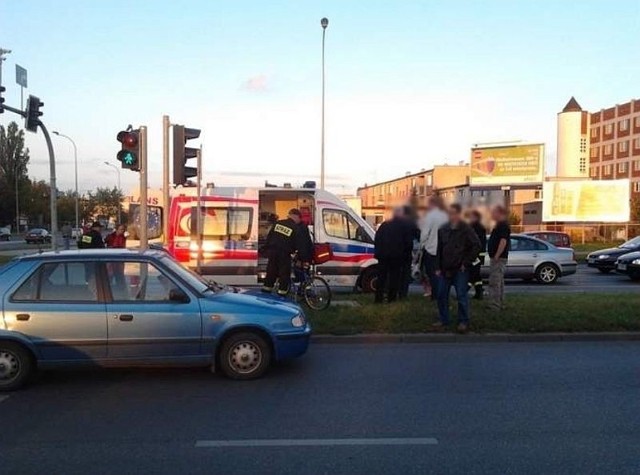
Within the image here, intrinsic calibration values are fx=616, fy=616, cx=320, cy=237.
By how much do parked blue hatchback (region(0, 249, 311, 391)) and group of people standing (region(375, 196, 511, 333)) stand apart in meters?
3.10

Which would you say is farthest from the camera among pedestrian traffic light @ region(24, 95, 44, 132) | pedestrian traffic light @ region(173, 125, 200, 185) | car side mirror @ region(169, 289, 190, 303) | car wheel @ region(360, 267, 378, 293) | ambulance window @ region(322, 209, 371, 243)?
pedestrian traffic light @ region(24, 95, 44, 132)

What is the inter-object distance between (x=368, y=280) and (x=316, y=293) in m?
2.91

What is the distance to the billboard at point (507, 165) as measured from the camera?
5372cm

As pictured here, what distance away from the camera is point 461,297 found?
9.04 meters

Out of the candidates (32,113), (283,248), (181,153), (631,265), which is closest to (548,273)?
(631,265)

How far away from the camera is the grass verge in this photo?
360 inches

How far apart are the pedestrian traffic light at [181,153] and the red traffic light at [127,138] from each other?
2.53 ft

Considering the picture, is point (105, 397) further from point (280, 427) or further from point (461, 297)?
point (461, 297)

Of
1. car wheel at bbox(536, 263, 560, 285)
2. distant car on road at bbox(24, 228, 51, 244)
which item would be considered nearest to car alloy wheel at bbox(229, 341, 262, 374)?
car wheel at bbox(536, 263, 560, 285)

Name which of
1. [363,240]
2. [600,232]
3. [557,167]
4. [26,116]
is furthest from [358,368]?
[557,167]

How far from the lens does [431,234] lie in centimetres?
1109

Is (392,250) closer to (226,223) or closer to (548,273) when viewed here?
(226,223)

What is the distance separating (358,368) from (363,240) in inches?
272

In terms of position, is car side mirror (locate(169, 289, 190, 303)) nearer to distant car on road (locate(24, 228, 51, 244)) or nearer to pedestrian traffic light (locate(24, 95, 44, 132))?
pedestrian traffic light (locate(24, 95, 44, 132))
